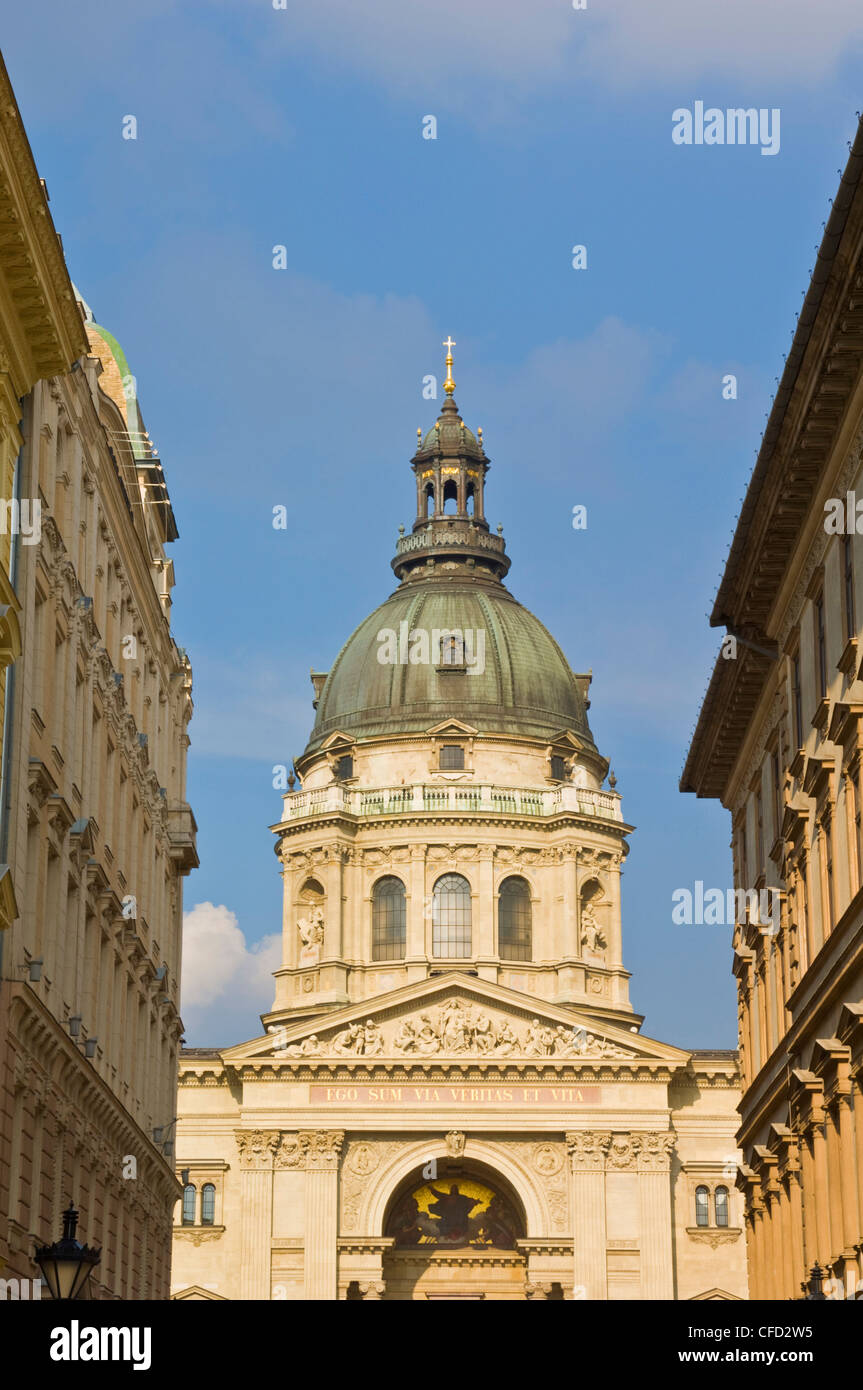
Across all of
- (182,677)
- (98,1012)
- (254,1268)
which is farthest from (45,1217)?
(254,1268)

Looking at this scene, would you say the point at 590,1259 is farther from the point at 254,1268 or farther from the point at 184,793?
the point at 184,793

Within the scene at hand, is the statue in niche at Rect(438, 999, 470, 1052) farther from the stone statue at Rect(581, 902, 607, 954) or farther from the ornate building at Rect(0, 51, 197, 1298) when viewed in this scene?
the ornate building at Rect(0, 51, 197, 1298)

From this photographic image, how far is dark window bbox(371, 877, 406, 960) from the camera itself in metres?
103

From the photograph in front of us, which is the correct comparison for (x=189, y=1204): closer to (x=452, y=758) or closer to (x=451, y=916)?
(x=451, y=916)

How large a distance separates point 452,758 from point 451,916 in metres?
7.93

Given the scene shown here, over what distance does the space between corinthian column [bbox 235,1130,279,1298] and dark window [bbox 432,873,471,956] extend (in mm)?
15387

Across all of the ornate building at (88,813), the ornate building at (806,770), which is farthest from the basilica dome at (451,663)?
the ornate building at (806,770)

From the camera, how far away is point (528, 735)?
108m

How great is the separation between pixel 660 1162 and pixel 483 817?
19.8 m

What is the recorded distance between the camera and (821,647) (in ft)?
120

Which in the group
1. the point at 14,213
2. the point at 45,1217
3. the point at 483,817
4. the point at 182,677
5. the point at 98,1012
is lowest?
the point at 45,1217

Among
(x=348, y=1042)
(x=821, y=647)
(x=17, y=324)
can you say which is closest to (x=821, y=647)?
(x=821, y=647)

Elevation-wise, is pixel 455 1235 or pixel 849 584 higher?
pixel 849 584

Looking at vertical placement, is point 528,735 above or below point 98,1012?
above
